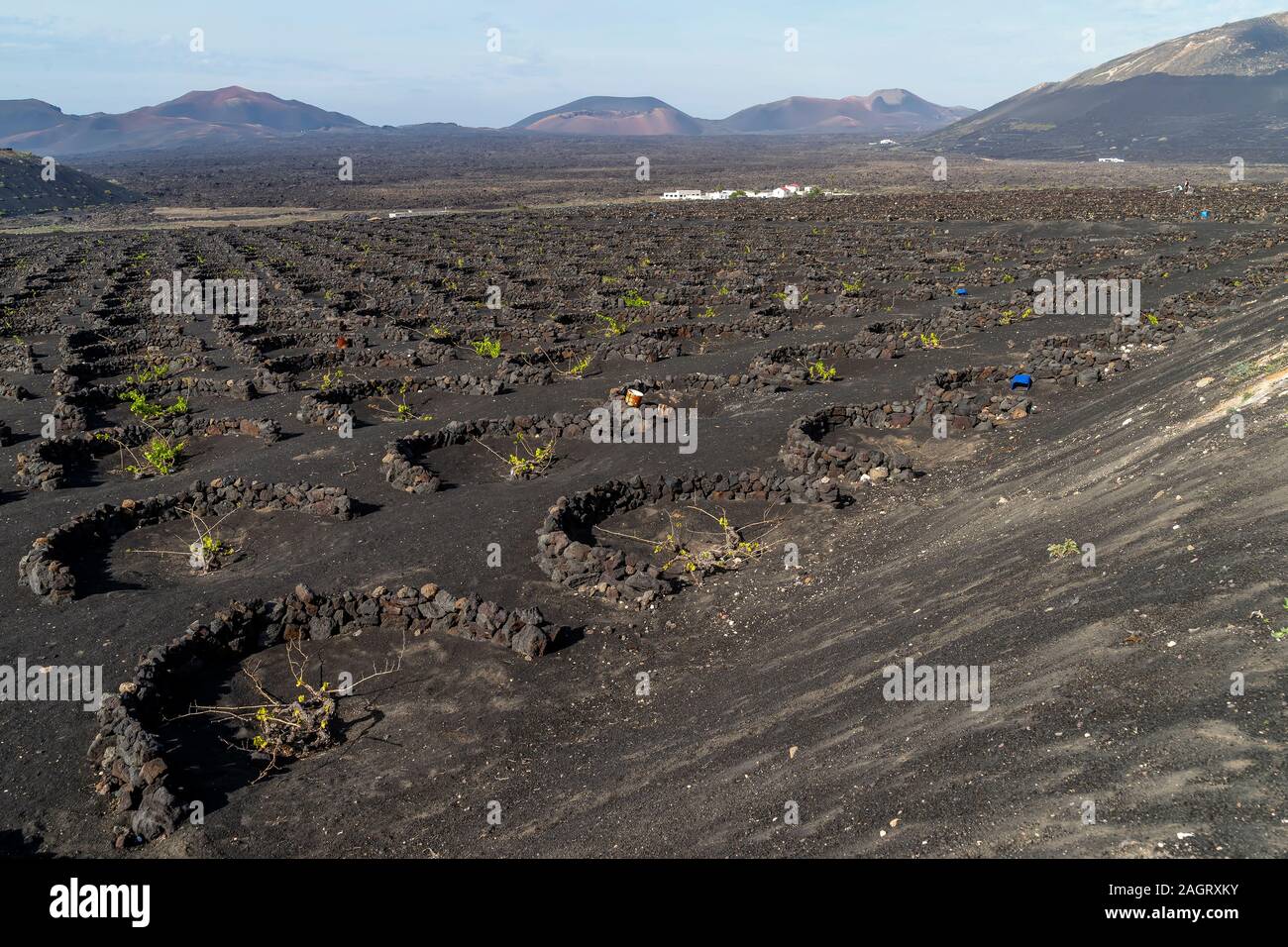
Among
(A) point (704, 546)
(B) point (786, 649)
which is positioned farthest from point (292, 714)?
(A) point (704, 546)

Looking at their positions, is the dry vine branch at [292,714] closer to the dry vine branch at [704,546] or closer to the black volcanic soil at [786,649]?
the black volcanic soil at [786,649]

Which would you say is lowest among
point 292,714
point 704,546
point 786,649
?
point 292,714

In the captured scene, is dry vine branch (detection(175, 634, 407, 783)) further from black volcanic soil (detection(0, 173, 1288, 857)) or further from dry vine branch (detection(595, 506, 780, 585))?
dry vine branch (detection(595, 506, 780, 585))

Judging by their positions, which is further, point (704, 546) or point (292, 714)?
point (704, 546)

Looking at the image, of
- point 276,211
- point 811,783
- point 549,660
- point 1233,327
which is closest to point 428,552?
point 549,660

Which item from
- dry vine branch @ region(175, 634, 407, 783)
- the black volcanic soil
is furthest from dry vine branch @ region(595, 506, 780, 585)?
dry vine branch @ region(175, 634, 407, 783)

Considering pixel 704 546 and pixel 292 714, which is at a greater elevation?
pixel 704 546

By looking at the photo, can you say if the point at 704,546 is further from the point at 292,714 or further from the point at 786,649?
the point at 292,714
